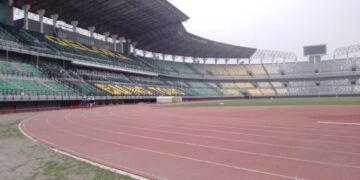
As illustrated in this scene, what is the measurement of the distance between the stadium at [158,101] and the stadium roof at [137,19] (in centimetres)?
25

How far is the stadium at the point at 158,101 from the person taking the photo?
714 centimetres

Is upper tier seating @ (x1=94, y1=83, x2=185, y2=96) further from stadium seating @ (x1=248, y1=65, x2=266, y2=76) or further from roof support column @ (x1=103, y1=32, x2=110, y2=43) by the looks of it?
stadium seating @ (x1=248, y1=65, x2=266, y2=76)

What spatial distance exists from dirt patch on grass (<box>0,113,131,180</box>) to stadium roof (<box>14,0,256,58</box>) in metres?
40.6

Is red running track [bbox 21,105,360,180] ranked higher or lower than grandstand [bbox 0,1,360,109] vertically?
lower

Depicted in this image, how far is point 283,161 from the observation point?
23.2 feet

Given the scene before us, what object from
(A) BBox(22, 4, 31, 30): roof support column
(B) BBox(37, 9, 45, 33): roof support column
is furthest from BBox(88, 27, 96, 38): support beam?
(A) BBox(22, 4, 31, 30): roof support column

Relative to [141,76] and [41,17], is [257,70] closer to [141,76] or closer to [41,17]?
[141,76]

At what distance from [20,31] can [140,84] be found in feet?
83.6

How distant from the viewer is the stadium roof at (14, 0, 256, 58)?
4647cm

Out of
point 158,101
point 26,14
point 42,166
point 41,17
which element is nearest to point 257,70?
point 158,101

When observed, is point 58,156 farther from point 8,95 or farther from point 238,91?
point 238,91

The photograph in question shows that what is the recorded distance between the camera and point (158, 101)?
5466 cm

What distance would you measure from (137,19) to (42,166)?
50464 millimetres

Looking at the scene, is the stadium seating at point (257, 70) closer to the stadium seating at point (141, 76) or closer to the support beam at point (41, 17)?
the stadium seating at point (141, 76)
